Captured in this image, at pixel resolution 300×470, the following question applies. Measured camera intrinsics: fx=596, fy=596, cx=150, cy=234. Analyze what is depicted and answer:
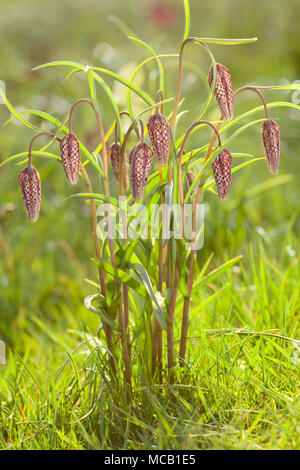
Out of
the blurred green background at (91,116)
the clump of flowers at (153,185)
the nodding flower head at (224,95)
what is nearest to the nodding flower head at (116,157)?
the clump of flowers at (153,185)

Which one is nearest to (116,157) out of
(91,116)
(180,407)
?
(180,407)

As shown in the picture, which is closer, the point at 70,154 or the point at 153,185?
the point at 70,154

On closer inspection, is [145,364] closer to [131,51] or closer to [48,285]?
[48,285]

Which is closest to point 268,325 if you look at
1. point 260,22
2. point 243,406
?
point 243,406

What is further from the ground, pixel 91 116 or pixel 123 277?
pixel 91 116

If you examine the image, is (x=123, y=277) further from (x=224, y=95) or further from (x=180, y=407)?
(x=224, y=95)
